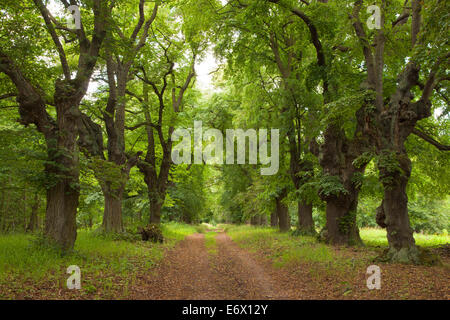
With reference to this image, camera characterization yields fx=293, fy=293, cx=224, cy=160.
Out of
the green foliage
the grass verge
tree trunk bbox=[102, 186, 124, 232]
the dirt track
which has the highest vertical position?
the green foliage

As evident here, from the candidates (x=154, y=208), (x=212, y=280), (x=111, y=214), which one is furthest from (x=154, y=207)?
(x=212, y=280)

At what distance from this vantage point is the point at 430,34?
6832mm

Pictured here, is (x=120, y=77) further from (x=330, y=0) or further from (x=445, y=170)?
(x=445, y=170)

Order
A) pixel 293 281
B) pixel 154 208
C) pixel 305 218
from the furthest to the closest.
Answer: pixel 154 208
pixel 305 218
pixel 293 281

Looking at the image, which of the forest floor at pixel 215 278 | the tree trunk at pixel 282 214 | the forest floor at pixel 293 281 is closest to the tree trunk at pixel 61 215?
the forest floor at pixel 215 278

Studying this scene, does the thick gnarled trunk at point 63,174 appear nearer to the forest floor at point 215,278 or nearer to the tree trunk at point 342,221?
the forest floor at point 215,278

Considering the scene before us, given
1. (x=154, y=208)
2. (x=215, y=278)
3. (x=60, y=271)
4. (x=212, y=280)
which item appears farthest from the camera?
(x=154, y=208)

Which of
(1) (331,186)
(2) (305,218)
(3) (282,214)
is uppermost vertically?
(1) (331,186)

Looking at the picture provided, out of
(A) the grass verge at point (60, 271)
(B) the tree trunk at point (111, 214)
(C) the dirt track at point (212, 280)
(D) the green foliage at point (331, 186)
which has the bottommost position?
(C) the dirt track at point (212, 280)

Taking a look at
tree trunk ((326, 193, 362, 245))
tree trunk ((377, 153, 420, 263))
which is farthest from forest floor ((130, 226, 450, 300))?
tree trunk ((326, 193, 362, 245))

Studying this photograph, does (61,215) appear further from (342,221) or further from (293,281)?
(342,221)

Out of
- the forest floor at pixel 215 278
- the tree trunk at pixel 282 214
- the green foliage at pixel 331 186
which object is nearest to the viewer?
the forest floor at pixel 215 278

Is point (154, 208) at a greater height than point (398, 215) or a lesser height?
lesser

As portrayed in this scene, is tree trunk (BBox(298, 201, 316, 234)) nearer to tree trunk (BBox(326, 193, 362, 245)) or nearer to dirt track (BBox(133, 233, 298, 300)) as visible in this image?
tree trunk (BBox(326, 193, 362, 245))
